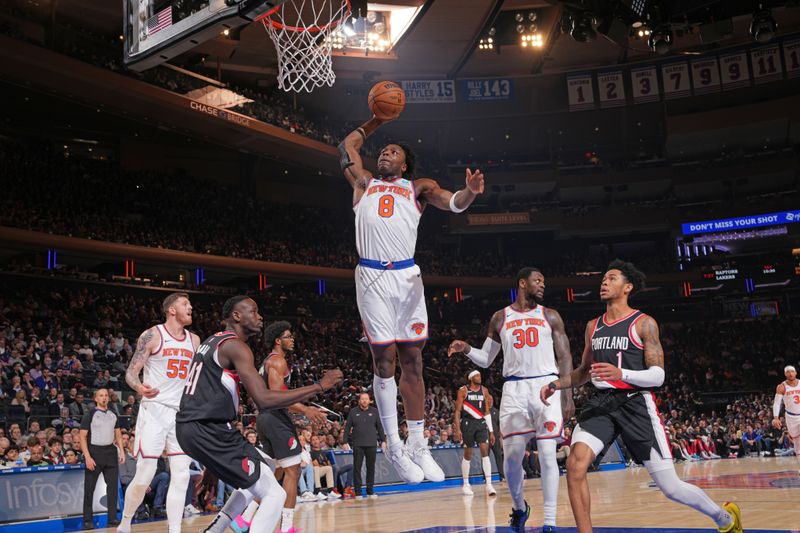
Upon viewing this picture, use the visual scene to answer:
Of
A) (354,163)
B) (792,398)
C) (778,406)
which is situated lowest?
(778,406)

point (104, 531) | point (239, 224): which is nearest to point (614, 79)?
point (239, 224)

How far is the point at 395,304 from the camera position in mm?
6078

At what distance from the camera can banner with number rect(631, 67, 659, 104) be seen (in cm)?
3644

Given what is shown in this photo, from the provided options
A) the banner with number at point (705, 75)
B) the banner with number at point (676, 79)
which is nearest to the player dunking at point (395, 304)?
the banner with number at point (676, 79)

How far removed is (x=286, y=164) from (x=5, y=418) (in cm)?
1969

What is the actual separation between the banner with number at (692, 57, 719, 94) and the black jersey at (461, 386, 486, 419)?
27019 mm

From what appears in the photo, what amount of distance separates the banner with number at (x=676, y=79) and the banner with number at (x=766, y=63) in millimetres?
2918

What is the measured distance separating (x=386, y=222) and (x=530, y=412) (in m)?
2.87

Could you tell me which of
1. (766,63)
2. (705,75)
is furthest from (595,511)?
(766,63)

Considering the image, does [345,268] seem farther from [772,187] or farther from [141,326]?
[772,187]

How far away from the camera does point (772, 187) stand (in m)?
39.2

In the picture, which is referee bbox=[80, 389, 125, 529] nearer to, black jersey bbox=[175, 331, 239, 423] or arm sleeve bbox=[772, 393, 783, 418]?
black jersey bbox=[175, 331, 239, 423]

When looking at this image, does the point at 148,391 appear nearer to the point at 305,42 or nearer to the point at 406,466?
the point at 406,466

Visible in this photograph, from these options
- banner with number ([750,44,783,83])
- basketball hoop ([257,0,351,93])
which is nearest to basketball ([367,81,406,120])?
basketball hoop ([257,0,351,93])
